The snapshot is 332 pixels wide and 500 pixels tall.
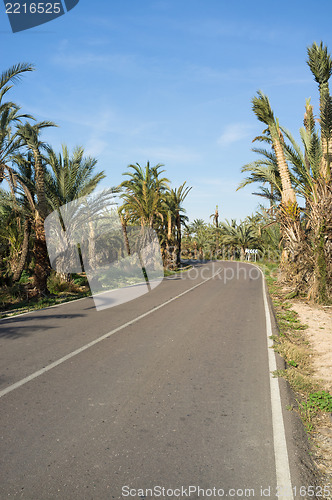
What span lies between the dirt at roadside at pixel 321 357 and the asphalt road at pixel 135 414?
1.63ft

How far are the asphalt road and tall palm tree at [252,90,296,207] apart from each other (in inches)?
339

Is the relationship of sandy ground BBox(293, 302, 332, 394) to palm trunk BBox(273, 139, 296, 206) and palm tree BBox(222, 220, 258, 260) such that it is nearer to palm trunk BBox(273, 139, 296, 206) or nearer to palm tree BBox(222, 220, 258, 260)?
palm trunk BBox(273, 139, 296, 206)

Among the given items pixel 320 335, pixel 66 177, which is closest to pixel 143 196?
pixel 66 177

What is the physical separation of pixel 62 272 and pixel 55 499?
14.5 meters

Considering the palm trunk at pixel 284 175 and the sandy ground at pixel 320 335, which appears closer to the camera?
the sandy ground at pixel 320 335

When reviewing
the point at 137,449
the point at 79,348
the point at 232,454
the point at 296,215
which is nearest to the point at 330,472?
the point at 232,454

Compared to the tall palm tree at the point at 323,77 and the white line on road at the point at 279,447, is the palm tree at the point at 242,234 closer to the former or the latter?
the tall palm tree at the point at 323,77

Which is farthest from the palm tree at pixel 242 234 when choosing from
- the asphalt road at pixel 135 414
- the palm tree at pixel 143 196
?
the asphalt road at pixel 135 414

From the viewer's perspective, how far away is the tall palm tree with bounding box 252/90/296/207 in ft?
48.8

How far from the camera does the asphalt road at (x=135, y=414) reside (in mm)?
3008

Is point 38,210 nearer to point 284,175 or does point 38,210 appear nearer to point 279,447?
point 284,175

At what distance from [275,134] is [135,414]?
45.6 ft

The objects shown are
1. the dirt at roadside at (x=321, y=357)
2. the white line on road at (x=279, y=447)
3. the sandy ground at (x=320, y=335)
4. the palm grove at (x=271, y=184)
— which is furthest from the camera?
the palm grove at (x=271, y=184)

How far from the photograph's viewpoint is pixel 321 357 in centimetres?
646
